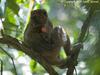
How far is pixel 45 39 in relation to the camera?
232 cm

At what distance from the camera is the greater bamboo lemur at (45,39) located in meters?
2.26

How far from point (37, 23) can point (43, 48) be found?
226mm

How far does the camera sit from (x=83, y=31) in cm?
154

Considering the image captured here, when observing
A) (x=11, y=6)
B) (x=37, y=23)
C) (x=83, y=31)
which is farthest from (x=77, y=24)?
(x=11, y=6)

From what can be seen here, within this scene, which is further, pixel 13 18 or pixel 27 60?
pixel 27 60

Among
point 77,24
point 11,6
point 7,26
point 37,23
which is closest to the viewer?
point 11,6

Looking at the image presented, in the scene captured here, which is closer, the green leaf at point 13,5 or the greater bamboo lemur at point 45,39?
the green leaf at point 13,5

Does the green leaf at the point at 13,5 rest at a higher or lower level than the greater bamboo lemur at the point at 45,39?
lower

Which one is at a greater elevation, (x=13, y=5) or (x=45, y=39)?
(x=45, y=39)

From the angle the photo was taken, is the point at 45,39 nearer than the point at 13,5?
No

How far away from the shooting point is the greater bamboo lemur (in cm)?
226

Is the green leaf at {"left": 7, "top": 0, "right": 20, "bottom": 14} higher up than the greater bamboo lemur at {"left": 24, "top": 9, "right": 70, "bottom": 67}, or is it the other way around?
the greater bamboo lemur at {"left": 24, "top": 9, "right": 70, "bottom": 67}

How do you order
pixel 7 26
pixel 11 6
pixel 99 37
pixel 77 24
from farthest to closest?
1. pixel 77 24
2. pixel 7 26
3. pixel 11 6
4. pixel 99 37

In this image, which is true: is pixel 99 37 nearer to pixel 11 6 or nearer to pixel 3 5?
pixel 11 6
